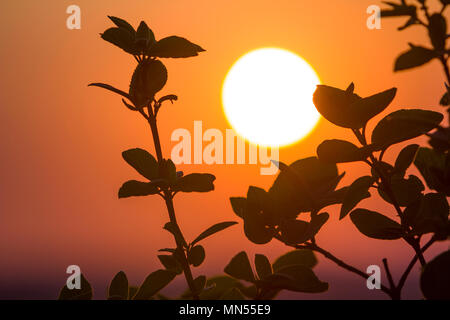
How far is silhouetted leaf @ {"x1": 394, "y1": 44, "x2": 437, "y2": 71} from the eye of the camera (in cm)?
101

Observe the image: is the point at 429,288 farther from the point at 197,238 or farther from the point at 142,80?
the point at 142,80

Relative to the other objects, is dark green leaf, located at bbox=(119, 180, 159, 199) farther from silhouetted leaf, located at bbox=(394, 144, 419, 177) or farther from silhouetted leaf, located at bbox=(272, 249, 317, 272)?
silhouetted leaf, located at bbox=(394, 144, 419, 177)

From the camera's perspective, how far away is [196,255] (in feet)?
4.68

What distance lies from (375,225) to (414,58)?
1.57 ft

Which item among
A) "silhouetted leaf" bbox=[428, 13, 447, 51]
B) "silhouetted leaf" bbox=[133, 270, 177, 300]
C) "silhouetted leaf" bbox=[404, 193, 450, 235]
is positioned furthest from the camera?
→ "silhouetted leaf" bbox=[133, 270, 177, 300]

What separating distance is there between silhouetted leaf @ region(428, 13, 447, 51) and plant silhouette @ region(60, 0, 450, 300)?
0.16 m

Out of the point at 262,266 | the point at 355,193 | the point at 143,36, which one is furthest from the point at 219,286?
the point at 143,36

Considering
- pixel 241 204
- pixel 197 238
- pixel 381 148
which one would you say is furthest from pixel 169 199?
pixel 381 148

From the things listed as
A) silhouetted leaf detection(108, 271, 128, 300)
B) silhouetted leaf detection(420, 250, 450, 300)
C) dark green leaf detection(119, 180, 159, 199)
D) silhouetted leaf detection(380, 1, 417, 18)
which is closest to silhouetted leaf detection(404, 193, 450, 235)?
silhouetted leaf detection(420, 250, 450, 300)

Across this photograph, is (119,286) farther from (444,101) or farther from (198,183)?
(444,101)

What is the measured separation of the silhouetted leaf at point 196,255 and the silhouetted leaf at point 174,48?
0.56 metres

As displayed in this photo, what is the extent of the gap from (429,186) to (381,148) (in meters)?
0.27

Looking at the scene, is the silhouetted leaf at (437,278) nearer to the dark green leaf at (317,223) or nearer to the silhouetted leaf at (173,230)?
the dark green leaf at (317,223)
